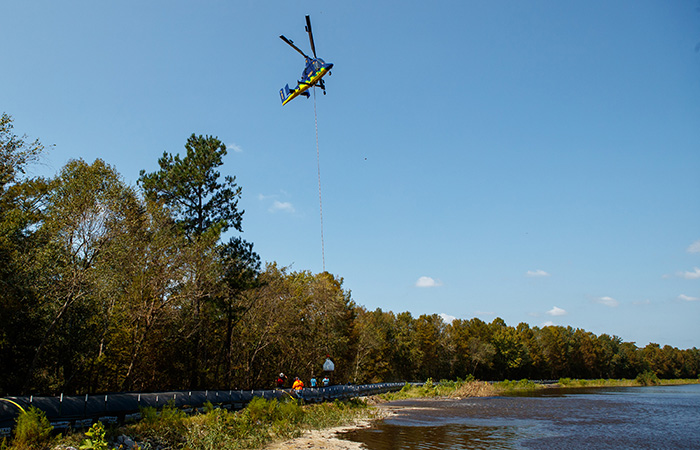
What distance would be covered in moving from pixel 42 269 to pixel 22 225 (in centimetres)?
390

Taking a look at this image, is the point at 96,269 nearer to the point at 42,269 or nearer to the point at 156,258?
the point at 42,269

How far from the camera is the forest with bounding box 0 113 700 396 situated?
22.4m

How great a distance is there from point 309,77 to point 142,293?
16.0 metres

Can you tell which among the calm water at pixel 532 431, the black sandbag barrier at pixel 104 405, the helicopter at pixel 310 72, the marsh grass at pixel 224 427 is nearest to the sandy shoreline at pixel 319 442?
the marsh grass at pixel 224 427

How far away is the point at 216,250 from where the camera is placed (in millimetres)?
30875

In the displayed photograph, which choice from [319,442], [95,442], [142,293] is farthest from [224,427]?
[142,293]

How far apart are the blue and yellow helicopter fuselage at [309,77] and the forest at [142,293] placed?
Answer: 10993 mm

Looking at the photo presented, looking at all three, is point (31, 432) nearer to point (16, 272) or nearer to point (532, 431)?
point (16, 272)

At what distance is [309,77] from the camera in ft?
76.0

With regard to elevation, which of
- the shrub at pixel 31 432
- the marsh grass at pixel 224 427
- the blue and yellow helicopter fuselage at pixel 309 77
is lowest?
the marsh grass at pixel 224 427

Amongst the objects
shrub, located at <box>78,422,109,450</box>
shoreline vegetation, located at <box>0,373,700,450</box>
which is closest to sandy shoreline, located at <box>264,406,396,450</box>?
shoreline vegetation, located at <box>0,373,700,450</box>

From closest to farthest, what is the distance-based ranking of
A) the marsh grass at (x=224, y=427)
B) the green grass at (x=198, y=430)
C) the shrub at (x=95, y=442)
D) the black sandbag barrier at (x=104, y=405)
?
1. the shrub at (x=95, y=442)
2. the green grass at (x=198, y=430)
3. the black sandbag barrier at (x=104, y=405)
4. the marsh grass at (x=224, y=427)

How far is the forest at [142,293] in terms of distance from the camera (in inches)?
883

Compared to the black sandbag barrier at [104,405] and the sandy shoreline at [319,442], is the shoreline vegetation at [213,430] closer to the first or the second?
the sandy shoreline at [319,442]
